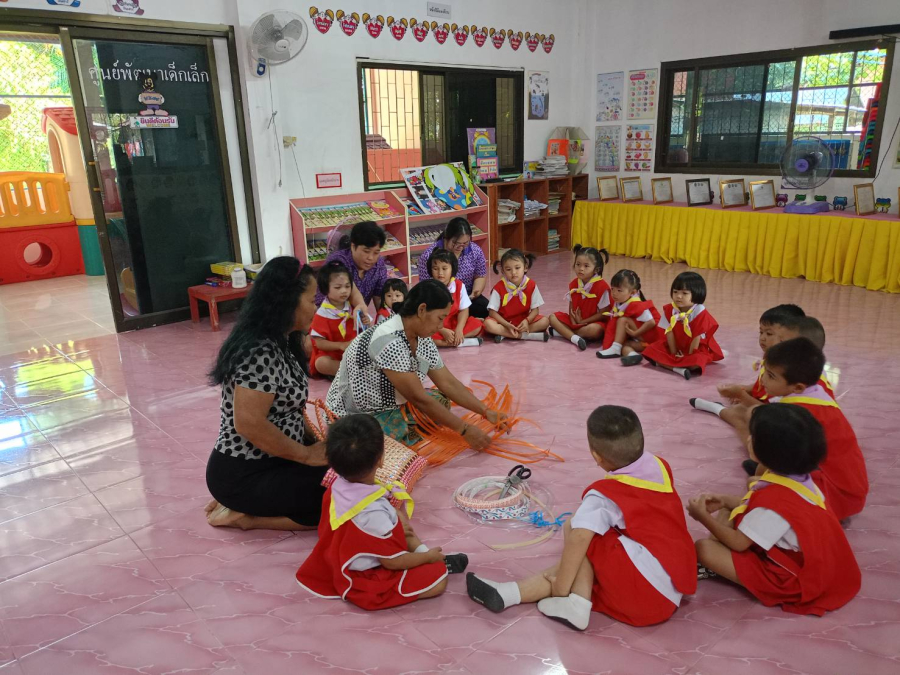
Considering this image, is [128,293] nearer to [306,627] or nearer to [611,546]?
[306,627]

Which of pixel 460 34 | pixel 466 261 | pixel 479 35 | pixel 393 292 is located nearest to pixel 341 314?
pixel 393 292

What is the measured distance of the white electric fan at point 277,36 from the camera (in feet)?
17.0

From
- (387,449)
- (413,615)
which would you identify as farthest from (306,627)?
(387,449)

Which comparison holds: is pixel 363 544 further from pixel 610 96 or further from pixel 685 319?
pixel 610 96

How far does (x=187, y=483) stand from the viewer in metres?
2.85

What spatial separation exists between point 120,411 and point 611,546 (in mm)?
2971

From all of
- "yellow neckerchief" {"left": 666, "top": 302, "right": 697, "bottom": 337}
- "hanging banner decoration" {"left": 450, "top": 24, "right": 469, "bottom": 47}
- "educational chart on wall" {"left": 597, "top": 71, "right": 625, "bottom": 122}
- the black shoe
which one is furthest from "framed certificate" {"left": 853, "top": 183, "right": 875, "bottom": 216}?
the black shoe

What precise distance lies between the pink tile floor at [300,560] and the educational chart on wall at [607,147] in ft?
15.8

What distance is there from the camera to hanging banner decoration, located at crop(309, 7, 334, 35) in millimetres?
5800

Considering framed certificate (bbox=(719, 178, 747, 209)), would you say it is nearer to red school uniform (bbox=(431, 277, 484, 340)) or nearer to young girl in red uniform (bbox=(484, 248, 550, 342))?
young girl in red uniform (bbox=(484, 248, 550, 342))

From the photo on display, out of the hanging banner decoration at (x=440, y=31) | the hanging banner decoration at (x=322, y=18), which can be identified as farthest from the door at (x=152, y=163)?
the hanging banner decoration at (x=440, y=31)

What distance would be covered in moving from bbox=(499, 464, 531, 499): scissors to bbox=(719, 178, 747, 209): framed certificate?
5326 mm

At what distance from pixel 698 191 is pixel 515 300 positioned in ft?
11.7

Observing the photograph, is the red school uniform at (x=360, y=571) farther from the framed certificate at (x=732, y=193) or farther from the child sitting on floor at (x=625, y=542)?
the framed certificate at (x=732, y=193)
